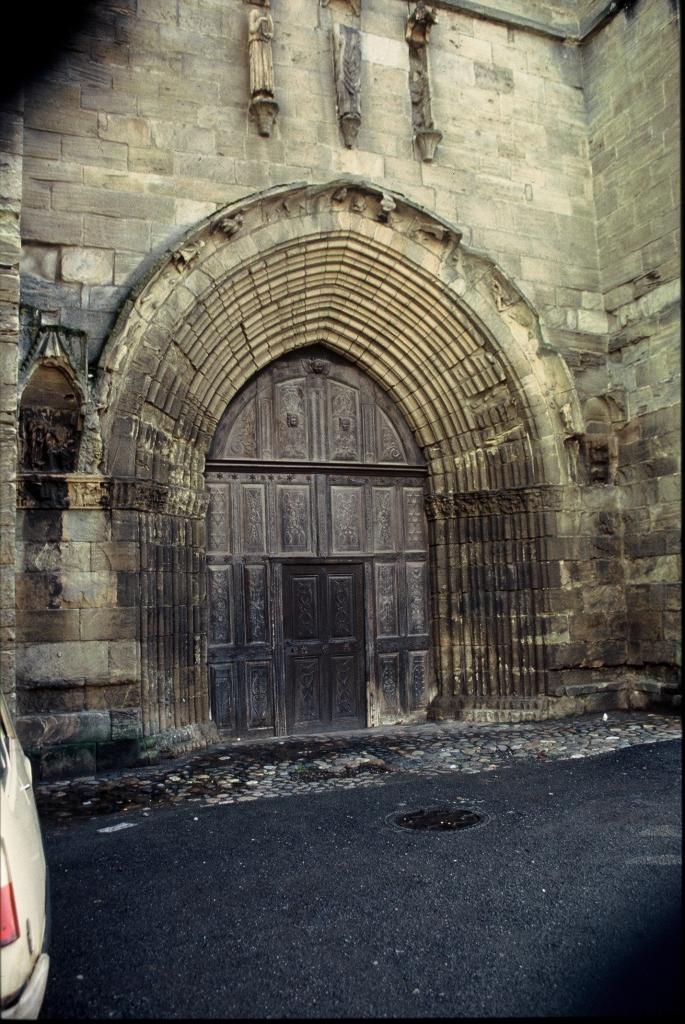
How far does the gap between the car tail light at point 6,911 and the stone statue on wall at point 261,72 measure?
7.50 metres

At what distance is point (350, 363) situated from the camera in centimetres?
936

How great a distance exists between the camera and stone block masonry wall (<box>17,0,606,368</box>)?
7375 mm

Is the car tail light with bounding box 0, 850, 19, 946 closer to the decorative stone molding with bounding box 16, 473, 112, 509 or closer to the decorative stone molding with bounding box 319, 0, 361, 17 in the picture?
the decorative stone molding with bounding box 16, 473, 112, 509

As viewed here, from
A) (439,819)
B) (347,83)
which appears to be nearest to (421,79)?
(347,83)

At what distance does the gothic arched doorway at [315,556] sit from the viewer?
28.0ft

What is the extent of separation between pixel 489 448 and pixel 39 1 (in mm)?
6788

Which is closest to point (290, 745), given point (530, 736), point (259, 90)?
point (530, 736)

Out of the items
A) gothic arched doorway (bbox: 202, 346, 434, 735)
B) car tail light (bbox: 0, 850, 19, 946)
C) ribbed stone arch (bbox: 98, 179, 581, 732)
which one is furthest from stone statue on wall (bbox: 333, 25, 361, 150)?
car tail light (bbox: 0, 850, 19, 946)

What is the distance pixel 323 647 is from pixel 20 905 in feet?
21.8

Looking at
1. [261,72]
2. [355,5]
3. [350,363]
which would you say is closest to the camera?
[261,72]

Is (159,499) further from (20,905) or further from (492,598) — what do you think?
(20,905)

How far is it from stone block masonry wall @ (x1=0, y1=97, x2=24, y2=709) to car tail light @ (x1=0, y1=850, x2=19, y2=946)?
3.37 metres

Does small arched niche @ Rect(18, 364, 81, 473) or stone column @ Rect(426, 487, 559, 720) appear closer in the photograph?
small arched niche @ Rect(18, 364, 81, 473)

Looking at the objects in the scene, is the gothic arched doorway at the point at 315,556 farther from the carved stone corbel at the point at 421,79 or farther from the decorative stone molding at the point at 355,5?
the decorative stone molding at the point at 355,5
